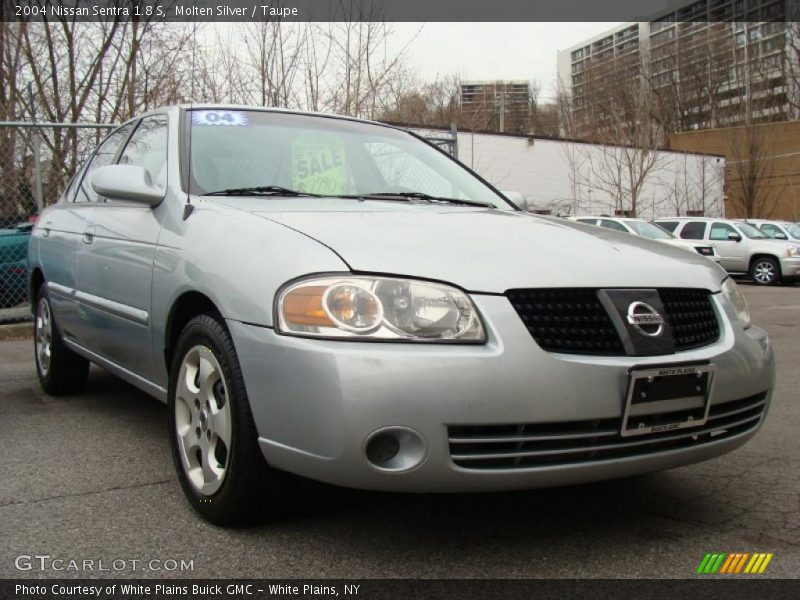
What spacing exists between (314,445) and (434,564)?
547 mm

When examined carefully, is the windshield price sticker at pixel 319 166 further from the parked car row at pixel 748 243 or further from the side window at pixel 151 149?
the parked car row at pixel 748 243

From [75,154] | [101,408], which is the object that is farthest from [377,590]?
[75,154]

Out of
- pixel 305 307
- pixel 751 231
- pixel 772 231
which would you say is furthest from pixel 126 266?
pixel 772 231

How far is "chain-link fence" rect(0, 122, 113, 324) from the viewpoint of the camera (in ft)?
26.4

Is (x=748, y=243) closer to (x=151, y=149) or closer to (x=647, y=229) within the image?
(x=647, y=229)

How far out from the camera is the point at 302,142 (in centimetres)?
353

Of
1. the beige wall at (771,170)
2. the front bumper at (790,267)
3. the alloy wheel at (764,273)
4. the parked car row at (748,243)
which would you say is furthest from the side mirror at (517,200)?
the beige wall at (771,170)

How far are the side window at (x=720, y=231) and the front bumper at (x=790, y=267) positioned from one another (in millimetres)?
1483

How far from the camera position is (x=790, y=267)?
17078mm

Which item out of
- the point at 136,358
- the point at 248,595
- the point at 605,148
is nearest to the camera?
the point at 248,595

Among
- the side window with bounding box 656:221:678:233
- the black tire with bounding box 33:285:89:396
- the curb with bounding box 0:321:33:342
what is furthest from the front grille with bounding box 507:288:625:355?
the side window with bounding box 656:221:678:233

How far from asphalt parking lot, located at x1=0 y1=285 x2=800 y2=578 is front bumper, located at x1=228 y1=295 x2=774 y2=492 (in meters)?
0.30

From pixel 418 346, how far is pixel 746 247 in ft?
58.5

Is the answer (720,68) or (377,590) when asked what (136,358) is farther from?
(720,68)
